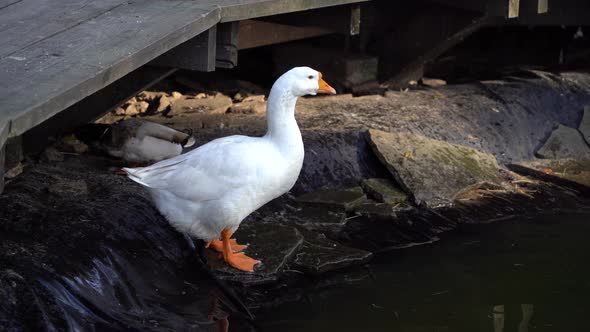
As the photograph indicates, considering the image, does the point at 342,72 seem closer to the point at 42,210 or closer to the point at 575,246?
the point at 575,246

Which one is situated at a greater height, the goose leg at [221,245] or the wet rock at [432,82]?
the wet rock at [432,82]

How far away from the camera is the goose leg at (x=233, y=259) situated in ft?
17.4

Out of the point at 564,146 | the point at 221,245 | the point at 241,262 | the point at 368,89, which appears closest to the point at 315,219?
the point at 221,245

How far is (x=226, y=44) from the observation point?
566cm

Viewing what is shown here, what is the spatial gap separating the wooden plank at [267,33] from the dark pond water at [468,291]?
2.42 m

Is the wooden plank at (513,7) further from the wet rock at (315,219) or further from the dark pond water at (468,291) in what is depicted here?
the wet rock at (315,219)

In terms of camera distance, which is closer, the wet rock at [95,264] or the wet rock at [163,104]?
the wet rock at [95,264]

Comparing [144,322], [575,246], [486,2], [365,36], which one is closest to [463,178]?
[575,246]

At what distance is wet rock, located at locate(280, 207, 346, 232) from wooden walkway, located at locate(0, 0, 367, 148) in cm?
145

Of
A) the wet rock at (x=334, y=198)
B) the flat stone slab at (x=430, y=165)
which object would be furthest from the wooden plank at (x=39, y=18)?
the flat stone slab at (x=430, y=165)

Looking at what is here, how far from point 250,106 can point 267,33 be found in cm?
64

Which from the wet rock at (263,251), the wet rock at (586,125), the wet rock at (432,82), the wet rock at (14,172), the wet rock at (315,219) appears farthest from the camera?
the wet rock at (432,82)

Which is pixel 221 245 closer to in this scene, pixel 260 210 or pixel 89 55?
pixel 260 210

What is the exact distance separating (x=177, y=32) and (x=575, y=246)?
315 cm
